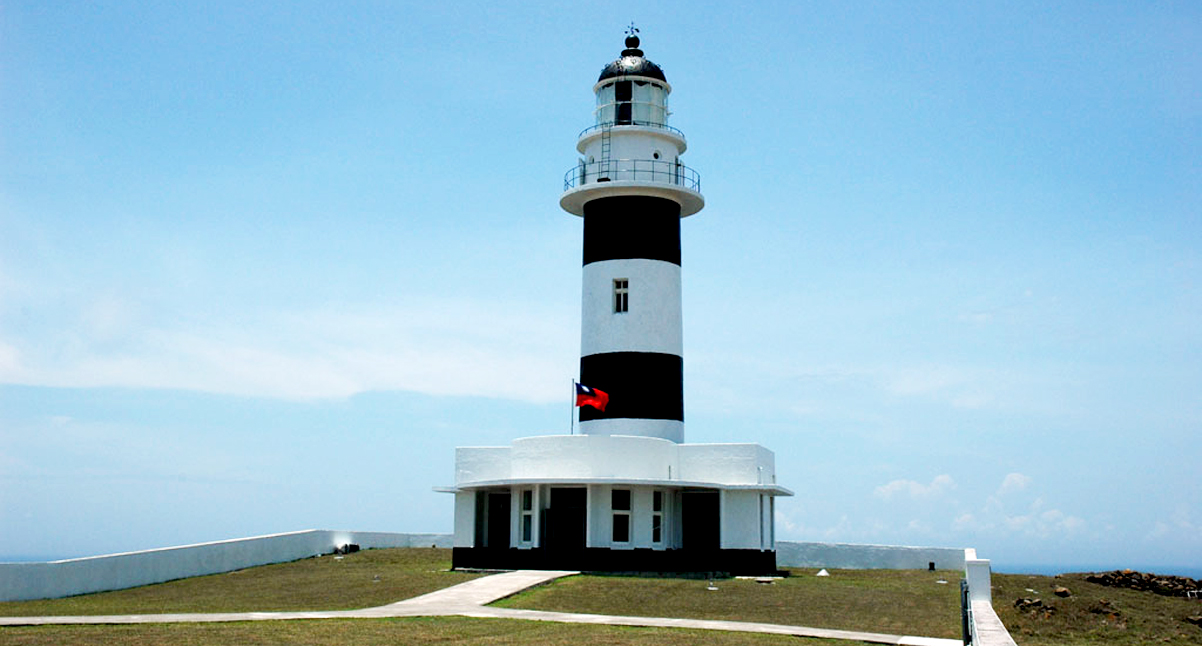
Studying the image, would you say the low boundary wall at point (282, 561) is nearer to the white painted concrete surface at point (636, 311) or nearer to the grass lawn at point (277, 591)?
the grass lawn at point (277, 591)

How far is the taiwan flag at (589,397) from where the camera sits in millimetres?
30438

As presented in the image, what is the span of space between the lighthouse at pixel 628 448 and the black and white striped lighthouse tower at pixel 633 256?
0.12 ft

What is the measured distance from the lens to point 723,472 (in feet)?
98.7

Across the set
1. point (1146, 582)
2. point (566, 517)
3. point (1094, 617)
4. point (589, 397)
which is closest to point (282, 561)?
point (566, 517)

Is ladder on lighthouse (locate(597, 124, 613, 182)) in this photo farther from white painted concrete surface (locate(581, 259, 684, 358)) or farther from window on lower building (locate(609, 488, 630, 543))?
window on lower building (locate(609, 488, 630, 543))

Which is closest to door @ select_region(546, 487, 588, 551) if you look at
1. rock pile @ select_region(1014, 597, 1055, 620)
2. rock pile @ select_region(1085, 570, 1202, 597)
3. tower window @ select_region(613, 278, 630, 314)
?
tower window @ select_region(613, 278, 630, 314)

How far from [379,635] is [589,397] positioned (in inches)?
593

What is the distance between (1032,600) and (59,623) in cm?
1755

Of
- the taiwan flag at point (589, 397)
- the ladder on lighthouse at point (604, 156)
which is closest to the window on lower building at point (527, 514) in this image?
the taiwan flag at point (589, 397)

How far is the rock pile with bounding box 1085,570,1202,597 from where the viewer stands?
29.1 metres

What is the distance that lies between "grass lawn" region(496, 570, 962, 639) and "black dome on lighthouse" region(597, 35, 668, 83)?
14616 mm

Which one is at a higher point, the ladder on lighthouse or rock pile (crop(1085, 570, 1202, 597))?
the ladder on lighthouse

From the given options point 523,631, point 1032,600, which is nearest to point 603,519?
point 1032,600

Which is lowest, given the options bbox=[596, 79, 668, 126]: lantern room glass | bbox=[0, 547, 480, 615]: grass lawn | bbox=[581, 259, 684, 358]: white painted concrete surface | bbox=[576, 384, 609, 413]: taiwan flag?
bbox=[0, 547, 480, 615]: grass lawn
